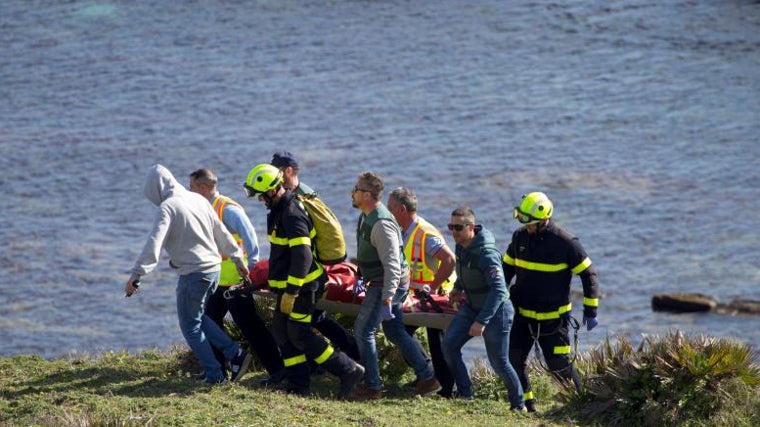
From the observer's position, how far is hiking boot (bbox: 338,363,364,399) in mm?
12711

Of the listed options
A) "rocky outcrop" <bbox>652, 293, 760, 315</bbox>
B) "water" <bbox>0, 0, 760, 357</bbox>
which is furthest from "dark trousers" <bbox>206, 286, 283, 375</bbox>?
"rocky outcrop" <bbox>652, 293, 760, 315</bbox>

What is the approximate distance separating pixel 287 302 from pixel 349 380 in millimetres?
1014

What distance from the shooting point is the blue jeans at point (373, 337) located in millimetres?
12643

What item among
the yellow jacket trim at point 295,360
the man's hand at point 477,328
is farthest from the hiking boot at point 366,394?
the man's hand at point 477,328

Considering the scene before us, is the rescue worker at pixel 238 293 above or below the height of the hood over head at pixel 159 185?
below

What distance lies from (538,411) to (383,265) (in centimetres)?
202

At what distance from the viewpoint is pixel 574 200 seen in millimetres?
37875

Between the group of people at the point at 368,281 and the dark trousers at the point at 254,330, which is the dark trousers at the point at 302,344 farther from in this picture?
the dark trousers at the point at 254,330

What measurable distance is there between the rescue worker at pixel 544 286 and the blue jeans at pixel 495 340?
0.30 meters

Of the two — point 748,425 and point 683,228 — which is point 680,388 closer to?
point 748,425

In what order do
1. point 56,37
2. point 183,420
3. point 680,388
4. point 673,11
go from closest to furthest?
1. point 183,420
2. point 680,388
3. point 56,37
4. point 673,11

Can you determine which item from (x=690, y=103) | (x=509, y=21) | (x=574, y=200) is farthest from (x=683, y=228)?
(x=509, y=21)

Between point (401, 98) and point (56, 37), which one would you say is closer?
point (401, 98)

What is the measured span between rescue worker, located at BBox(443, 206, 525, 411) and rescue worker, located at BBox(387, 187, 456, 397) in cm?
42
